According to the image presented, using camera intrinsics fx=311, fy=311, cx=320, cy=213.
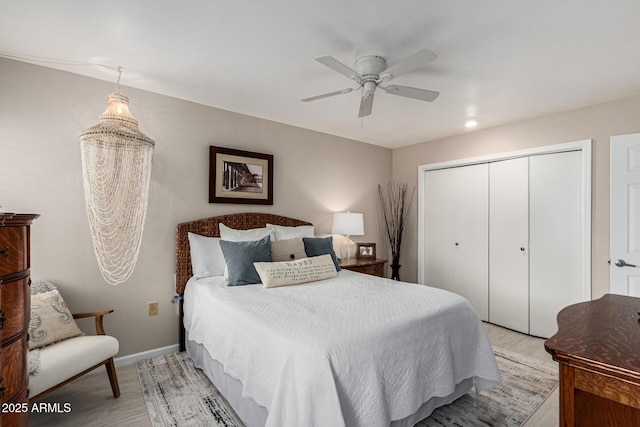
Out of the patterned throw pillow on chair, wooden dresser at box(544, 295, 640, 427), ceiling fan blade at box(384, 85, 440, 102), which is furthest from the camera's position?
ceiling fan blade at box(384, 85, 440, 102)

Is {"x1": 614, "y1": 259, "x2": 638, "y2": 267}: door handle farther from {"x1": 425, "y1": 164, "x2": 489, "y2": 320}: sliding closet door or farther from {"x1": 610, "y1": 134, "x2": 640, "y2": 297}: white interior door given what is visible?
{"x1": 425, "y1": 164, "x2": 489, "y2": 320}: sliding closet door

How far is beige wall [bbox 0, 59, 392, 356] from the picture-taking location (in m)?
2.26

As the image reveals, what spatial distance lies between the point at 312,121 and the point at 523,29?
2.20m

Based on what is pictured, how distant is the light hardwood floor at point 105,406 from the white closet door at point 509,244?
4.64ft

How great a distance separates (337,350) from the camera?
140 centimetres

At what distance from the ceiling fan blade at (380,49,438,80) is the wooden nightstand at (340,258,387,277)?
222 cm

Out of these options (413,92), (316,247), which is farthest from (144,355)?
(413,92)

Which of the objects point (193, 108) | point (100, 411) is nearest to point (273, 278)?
point (100, 411)

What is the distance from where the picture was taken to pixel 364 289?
2387 mm

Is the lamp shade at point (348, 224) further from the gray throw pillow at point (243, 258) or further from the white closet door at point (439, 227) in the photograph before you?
the gray throw pillow at point (243, 258)

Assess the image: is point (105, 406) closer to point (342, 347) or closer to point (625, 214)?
point (342, 347)

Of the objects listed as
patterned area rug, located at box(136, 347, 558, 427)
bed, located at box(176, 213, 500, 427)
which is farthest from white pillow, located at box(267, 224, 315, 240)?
patterned area rug, located at box(136, 347, 558, 427)

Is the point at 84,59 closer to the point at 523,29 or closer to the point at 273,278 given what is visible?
the point at 273,278

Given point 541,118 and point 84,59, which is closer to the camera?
point 84,59
